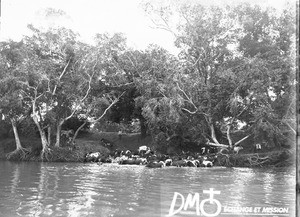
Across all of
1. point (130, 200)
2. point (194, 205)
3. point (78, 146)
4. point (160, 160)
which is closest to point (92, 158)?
point (78, 146)

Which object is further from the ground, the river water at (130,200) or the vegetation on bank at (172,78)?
the vegetation on bank at (172,78)

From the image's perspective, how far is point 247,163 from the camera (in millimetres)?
20969

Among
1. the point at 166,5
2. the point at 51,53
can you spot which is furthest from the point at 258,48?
the point at 51,53

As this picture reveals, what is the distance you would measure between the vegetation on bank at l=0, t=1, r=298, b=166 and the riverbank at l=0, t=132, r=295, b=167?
5.1 inches

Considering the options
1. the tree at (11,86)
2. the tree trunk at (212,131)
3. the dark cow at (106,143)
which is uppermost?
the tree at (11,86)

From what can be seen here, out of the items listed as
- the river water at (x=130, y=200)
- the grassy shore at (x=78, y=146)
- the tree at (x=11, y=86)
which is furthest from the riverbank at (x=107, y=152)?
the river water at (x=130, y=200)

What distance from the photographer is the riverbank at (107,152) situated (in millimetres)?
20531

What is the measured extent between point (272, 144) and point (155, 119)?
795 centimetres

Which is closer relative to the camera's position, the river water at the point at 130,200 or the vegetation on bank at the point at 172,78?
the river water at the point at 130,200

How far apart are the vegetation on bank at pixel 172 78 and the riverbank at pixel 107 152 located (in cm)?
13

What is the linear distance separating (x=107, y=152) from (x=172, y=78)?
8.25 m

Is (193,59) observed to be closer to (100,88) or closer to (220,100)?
(220,100)

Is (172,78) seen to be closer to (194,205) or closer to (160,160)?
(160,160)

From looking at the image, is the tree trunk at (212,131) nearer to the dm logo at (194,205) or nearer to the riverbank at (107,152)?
the riverbank at (107,152)
